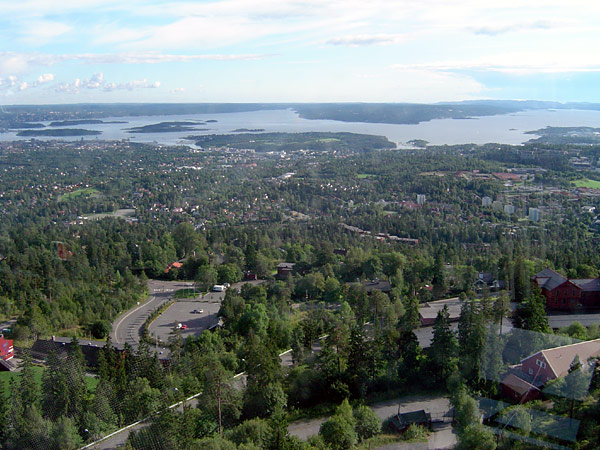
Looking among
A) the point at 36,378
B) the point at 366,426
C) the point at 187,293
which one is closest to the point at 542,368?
the point at 366,426

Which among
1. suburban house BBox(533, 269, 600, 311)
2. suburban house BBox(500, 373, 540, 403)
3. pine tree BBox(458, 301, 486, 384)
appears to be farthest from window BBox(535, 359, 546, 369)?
suburban house BBox(533, 269, 600, 311)

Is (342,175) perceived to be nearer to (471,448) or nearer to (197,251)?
(197,251)

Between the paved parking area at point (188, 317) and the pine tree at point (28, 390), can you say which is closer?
the pine tree at point (28, 390)

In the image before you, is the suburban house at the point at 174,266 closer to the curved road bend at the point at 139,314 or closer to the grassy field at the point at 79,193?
the curved road bend at the point at 139,314

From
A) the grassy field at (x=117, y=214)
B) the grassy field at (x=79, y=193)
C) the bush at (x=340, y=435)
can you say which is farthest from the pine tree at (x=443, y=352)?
the grassy field at (x=79, y=193)

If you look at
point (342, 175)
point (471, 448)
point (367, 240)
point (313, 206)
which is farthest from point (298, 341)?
point (342, 175)

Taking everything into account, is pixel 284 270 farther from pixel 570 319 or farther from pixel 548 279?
pixel 570 319
